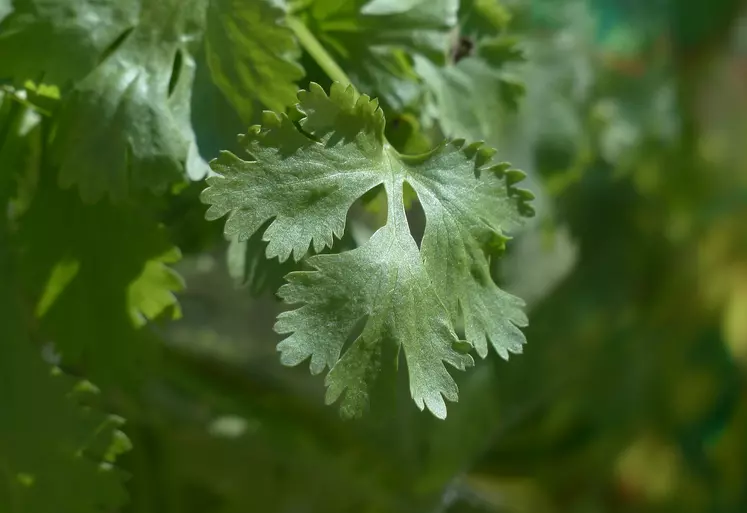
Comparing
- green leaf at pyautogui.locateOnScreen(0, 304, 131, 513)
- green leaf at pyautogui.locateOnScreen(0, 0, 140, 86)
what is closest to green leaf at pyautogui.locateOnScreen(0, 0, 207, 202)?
green leaf at pyautogui.locateOnScreen(0, 0, 140, 86)

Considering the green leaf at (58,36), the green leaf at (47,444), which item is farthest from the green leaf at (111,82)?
the green leaf at (47,444)

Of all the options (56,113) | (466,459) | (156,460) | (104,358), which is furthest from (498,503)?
(56,113)

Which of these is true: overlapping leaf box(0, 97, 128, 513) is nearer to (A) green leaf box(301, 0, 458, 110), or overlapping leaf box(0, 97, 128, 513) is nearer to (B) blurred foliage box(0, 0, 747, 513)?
(B) blurred foliage box(0, 0, 747, 513)

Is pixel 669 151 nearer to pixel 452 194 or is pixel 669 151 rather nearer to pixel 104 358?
pixel 452 194

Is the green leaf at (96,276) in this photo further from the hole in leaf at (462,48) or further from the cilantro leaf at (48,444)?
the hole in leaf at (462,48)

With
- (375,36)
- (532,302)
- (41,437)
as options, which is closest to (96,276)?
(41,437)
